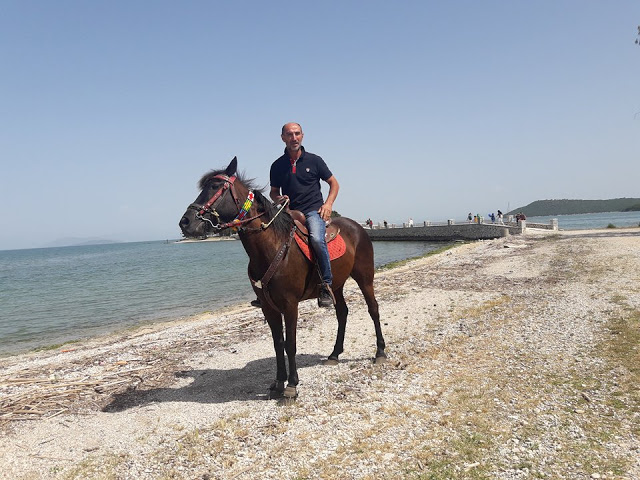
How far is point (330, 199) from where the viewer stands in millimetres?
6484

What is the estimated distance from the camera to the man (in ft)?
20.2

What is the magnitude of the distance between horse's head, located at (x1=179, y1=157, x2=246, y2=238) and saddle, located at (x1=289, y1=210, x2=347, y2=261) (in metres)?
1.03

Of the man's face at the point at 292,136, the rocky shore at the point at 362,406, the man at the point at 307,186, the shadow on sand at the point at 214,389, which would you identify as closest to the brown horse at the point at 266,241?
the man at the point at 307,186

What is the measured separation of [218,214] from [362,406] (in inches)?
131

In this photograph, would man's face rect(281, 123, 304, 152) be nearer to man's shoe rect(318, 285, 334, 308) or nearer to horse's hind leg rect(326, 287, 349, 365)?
man's shoe rect(318, 285, 334, 308)

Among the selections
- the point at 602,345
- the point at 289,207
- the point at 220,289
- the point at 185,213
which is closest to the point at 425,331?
the point at 602,345

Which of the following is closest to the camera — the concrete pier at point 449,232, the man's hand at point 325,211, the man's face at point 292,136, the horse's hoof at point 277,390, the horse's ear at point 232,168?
the horse's ear at point 232,168

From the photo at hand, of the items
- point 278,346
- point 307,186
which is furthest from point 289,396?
point 307,186

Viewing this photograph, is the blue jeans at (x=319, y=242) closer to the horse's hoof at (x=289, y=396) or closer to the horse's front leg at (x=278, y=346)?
the horse's front leg at (x=278, y=346)

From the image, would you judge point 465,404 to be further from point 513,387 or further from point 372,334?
point 372,334

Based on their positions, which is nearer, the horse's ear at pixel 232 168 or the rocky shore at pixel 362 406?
the rocky shore at pixel 362 406

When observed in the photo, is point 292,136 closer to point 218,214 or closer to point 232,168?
point 232,168

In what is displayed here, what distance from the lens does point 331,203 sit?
6473 mm

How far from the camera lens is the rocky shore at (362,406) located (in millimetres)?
4137
